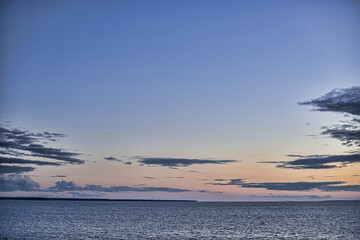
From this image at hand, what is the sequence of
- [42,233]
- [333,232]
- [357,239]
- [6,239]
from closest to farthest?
1. [6,239]
2. [357,239]
3. [42,233]
4. [333,232]

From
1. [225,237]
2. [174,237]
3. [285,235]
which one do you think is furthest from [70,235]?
[285,235]

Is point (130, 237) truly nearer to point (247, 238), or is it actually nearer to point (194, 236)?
point (194, 236)

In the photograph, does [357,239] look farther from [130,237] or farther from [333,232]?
[130,237]

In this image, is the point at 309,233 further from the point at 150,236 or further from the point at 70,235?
the point at 70,235

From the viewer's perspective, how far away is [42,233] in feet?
236

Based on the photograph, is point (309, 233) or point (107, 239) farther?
point (309, 233)

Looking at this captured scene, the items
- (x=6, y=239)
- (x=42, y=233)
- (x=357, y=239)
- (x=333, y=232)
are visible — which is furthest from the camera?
(x=333, y=232)

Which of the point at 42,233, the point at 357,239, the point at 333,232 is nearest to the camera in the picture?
the point at 357,239

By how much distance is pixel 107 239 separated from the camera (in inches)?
2511

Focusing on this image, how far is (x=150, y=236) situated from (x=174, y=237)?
4356 mm

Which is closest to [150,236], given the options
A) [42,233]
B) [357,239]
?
[42,233]

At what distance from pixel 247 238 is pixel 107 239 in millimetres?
23924

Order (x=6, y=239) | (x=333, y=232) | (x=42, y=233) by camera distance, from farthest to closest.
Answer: (x=333, y=232) < (x=42, y=233) < (x=6, y=239)

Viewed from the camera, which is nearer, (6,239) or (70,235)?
(6,239)
